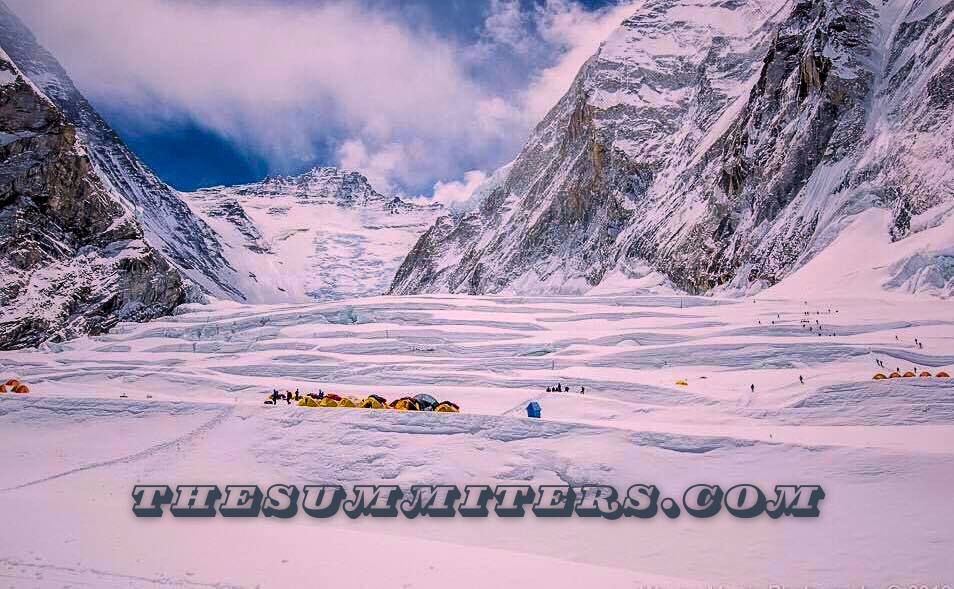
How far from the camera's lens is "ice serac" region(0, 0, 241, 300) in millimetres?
119625

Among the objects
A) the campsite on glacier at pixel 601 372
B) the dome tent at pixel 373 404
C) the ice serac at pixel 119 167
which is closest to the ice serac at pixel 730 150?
the campsite on glacier at pixel 601 372

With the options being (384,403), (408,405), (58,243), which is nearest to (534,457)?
(408,405)

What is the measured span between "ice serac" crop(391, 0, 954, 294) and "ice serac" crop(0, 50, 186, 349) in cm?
4687

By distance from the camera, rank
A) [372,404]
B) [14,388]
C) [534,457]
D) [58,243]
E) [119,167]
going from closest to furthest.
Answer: [534,457] → [372,404] → [14,388] → [58,243] → [119,167]

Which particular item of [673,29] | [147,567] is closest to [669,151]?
[673,29]

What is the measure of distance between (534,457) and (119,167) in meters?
159

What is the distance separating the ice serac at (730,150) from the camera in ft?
117

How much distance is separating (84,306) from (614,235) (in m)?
58.1

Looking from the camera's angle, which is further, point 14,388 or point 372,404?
point 14,388

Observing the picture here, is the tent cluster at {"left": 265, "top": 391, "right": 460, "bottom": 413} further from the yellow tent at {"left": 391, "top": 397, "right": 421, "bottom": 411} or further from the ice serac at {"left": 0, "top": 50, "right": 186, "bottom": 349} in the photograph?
the ice serac at {"left": 0, "top": 50, "right": 186, "bottom": 349}

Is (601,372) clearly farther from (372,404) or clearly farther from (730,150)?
(730,150)

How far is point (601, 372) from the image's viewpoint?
1870cm

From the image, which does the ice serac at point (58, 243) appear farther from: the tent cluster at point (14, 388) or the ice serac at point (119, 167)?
the ice serac at point (119, 167)

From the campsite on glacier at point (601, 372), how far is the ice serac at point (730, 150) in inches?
12.4
